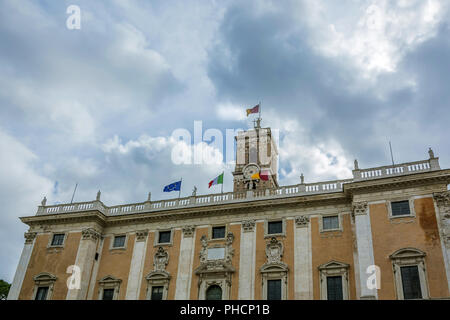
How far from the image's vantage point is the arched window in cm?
2970

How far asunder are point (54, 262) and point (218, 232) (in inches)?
549

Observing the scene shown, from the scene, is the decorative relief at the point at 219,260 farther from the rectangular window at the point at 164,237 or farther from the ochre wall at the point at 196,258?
the rectangular window at the point at 164,237

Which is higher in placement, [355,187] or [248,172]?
[248,172]

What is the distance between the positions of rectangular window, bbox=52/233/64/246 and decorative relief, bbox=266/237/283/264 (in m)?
17.7

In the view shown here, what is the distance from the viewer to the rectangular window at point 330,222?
29453 mm

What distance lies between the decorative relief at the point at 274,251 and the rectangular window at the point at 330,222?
347 centimetres

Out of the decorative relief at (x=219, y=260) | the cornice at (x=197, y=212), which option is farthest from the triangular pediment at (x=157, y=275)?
the cornice at (x=197, y=212)

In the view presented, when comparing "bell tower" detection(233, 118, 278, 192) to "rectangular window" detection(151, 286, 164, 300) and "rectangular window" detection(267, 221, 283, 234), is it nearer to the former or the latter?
"rectangular window" detection(267, 221, 283, 234)

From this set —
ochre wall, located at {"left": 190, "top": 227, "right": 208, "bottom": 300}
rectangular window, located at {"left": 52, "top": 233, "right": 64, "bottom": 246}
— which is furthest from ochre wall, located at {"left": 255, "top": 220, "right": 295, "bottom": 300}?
rectangular window, located at {"left": 52, "top": 233, "right": 64, "bottom": 246}
